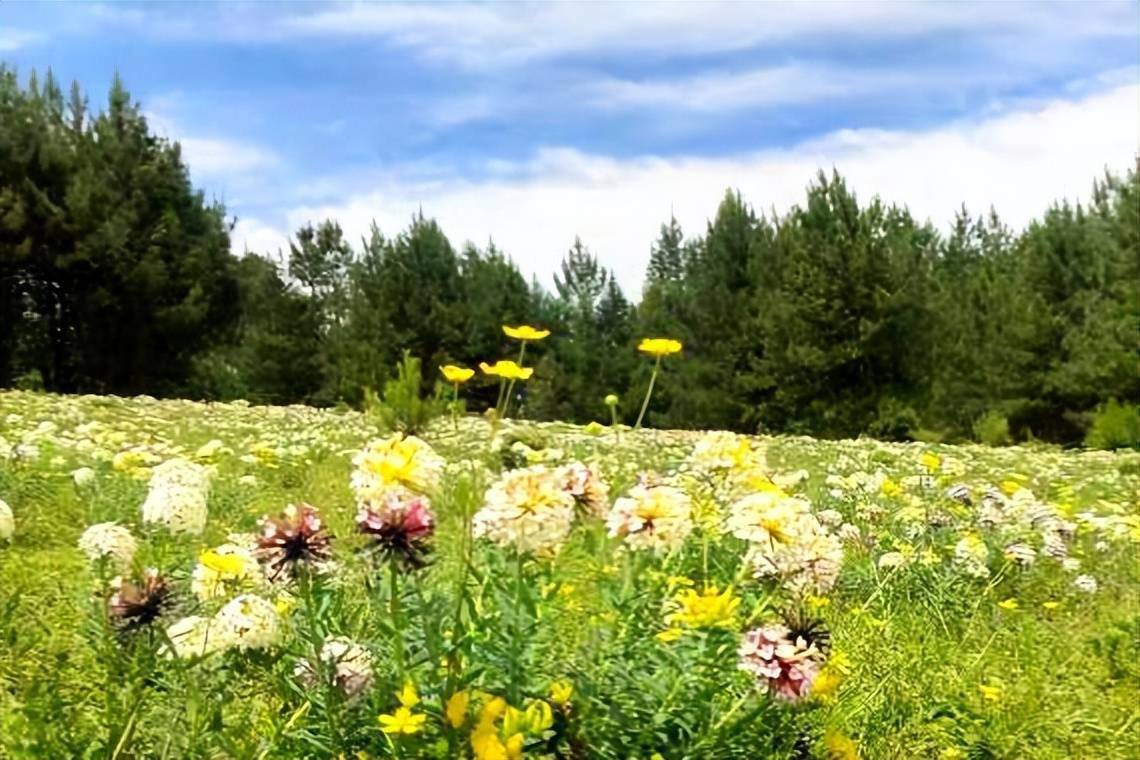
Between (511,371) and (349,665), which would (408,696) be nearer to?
(349,665)

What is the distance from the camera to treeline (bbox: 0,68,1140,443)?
24.3 meters

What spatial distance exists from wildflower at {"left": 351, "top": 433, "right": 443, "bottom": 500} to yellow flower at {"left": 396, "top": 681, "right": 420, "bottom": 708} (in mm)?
283

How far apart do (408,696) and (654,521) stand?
51cm

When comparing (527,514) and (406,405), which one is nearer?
(527,514)

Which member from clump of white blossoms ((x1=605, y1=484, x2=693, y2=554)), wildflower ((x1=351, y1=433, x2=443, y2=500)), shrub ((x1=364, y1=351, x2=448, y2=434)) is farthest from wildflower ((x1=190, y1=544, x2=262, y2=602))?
shrub ((x1=364, y1=351, x2=448, y2=434))

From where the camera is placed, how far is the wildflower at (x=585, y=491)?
196cm

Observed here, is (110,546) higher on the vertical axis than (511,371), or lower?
lower

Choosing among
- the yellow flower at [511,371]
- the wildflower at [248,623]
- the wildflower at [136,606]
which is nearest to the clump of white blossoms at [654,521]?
the yellow flower at [511,371]

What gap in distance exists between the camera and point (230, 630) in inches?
73.6

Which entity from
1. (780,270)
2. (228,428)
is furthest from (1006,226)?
(228,428)

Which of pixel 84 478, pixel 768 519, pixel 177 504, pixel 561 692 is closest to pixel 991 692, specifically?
pixel 768 519

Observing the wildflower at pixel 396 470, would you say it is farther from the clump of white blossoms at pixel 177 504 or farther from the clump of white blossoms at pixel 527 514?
the clump of white blossoms at pixel 177 504

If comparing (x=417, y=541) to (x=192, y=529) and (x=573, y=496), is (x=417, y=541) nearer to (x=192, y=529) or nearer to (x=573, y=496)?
(x=573, y=496)

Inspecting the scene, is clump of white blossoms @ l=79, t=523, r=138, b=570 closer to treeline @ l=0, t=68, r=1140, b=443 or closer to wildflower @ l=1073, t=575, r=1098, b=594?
wildflower @ l=1073, t=575, r=1098, b=594
